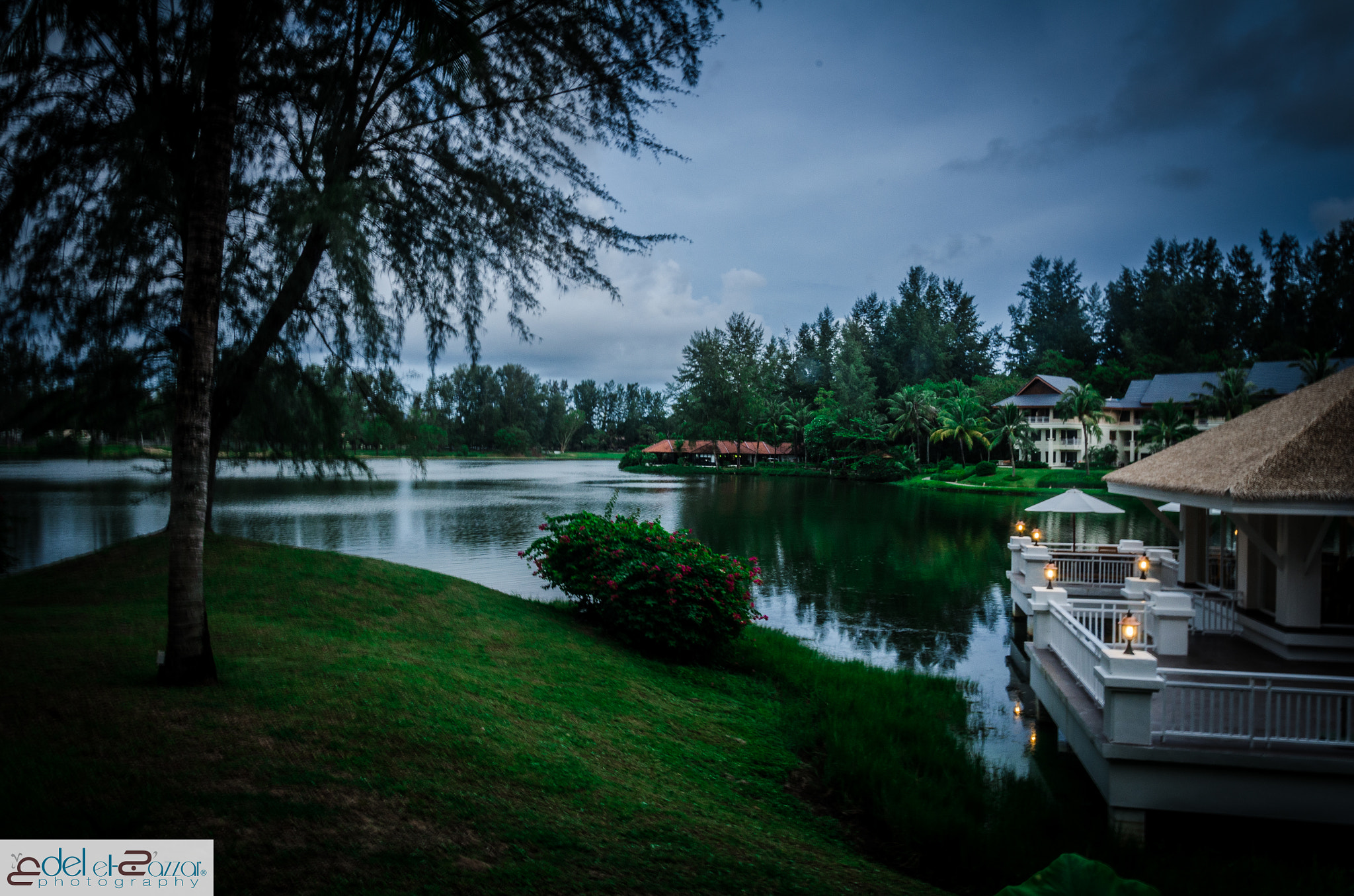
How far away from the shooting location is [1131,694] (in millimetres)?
6340

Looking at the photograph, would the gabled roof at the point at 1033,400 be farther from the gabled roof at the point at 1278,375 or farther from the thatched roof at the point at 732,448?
the thatched roof at the point at 732,448

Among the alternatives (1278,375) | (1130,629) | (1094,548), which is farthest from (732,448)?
(1130,629)

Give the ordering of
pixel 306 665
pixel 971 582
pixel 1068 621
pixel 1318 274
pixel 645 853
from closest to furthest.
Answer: pixel 645 853 < pixel 306 665 < pixel 1068 621 < pixel 971 582 < pixel 1318 274

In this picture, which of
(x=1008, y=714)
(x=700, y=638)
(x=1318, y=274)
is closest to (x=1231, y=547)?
(x=1008, y=714)

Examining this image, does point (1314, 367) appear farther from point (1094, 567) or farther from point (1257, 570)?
point (1257, 570)

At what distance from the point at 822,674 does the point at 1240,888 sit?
18.1 feet

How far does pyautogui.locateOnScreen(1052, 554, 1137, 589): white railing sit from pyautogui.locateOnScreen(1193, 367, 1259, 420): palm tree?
44.1 metres

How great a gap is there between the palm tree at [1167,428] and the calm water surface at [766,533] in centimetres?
1490

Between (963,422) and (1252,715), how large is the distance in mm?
60806

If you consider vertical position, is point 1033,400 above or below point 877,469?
above

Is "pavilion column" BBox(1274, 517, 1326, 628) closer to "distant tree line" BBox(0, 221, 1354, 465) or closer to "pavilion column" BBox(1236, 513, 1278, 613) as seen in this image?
"pavilion column" BBox(1236, 513, 1278, 613)

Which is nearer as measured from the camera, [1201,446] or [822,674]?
[822,674]

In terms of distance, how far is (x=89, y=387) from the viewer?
9.30 metres

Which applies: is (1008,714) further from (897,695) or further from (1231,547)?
(1231,547)
